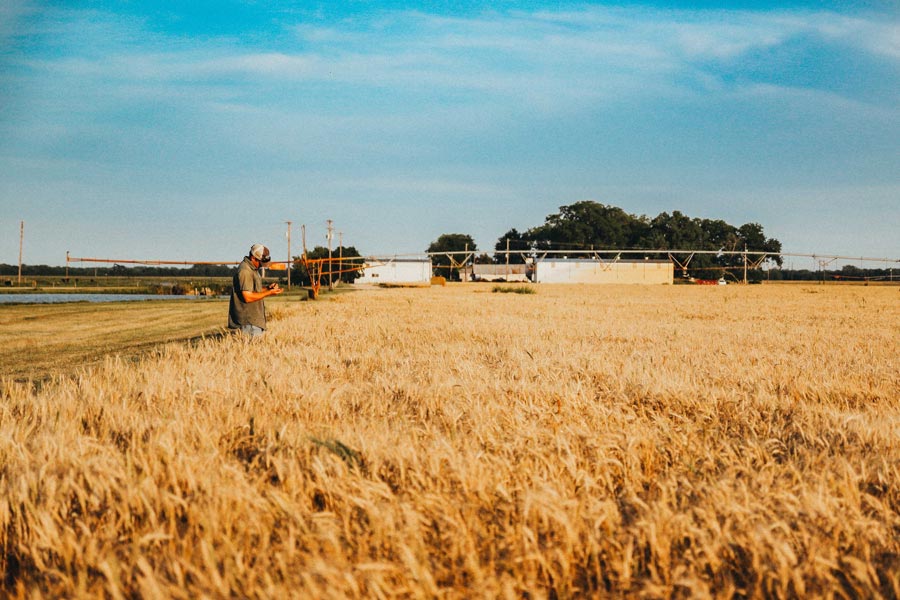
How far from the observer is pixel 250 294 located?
37.5 feet

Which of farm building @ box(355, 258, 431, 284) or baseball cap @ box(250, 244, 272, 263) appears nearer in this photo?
baseball cap @ box(250, 244, 272, 263)

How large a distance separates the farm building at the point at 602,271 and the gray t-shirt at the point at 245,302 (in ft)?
296

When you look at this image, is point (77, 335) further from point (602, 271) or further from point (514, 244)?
point (514, 244)

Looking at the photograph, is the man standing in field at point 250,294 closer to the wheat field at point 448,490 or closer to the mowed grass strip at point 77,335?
the mowed grass strip at point 77,335

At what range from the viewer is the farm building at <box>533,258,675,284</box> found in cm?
9981

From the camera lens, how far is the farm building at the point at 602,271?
99.8 m

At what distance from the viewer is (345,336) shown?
11.3 meters

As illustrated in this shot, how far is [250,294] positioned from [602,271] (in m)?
95.0

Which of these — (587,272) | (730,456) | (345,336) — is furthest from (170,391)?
(587,272)

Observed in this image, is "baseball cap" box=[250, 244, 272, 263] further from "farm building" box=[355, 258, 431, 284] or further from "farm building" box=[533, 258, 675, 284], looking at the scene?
"farm building" box=[355, 258, 431, 284]

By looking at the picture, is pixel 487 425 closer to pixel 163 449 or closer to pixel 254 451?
pixel 254 451

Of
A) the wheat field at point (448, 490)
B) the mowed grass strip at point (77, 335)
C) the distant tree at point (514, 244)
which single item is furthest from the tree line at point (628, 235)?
the wheat field at point (448, 490)

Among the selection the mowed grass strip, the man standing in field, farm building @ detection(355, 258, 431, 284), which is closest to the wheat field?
the man standing in field

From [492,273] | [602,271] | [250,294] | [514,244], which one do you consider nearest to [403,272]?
[602,271]
